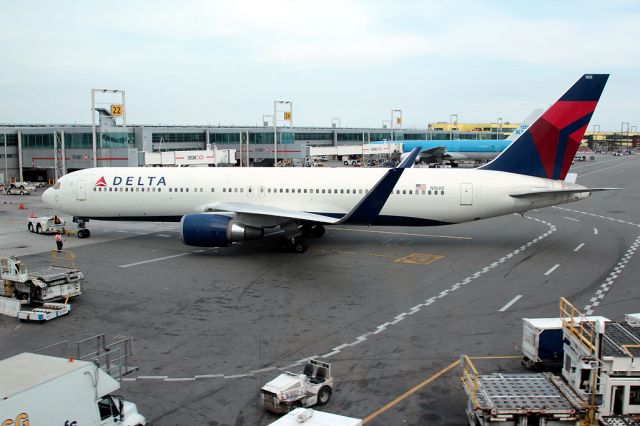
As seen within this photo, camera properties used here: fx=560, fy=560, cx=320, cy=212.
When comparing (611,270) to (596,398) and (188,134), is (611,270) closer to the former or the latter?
(596,398)

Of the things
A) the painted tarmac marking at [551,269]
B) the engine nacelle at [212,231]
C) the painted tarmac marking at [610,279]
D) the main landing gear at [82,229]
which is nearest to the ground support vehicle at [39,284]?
the engine nacelle at [212,231]

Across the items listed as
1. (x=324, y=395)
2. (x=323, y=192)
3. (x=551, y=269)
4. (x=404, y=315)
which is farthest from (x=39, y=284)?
(x=551, y=269)

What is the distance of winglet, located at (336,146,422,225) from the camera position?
2512cm

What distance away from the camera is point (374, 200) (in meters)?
25.8

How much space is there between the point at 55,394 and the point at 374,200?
17750mm

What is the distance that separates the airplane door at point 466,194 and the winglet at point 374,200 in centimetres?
724

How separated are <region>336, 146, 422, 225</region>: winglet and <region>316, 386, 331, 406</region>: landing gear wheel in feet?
41.0

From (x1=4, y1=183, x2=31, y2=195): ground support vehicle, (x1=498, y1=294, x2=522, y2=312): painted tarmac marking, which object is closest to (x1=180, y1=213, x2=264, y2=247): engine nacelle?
(x1=498, y1=294, x2=522, y2=312): painted tarmac marking

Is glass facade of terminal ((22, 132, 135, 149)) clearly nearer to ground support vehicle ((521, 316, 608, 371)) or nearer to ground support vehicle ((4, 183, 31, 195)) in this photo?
ground support vehicle ((4, 183, 31, 195))

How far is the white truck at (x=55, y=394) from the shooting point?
955 centimetres

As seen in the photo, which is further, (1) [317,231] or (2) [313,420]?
(1) [317,231]

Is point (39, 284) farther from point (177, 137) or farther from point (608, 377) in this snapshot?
point (177, 137)

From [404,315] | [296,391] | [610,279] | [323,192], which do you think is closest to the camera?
[296,391]

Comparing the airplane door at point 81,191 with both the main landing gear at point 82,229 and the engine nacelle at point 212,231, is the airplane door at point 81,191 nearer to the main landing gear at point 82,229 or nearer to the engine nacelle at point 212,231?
the main landing gear at point 82,229
